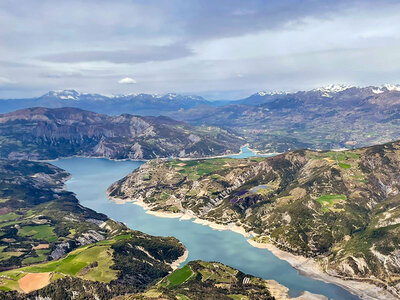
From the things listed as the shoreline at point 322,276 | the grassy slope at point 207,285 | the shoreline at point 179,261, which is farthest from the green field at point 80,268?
the shoreline at point 322,276

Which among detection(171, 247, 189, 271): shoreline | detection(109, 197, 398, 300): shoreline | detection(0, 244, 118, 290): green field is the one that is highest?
detection(0, 244, 118, 290): green field

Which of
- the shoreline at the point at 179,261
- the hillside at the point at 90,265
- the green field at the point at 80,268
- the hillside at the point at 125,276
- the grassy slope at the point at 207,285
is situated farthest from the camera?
the shoreline at the point at 179,261

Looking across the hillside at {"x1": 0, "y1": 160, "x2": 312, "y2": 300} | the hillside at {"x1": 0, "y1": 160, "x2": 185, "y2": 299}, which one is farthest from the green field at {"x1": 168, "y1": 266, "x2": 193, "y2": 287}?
the hillside at {"x1": 0, "y1": 160, "x2": 185, "y2": 299}

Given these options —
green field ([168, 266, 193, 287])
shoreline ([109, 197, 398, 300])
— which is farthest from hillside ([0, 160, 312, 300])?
shoreline ([109, 197, 398, 300])

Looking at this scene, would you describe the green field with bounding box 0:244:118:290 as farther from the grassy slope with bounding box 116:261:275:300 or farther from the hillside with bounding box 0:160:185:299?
the grassy slope with bounding box 116:261:275:300

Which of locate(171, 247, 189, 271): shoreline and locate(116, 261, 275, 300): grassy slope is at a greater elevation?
locate(116, 261, 275, 300): grassy slope

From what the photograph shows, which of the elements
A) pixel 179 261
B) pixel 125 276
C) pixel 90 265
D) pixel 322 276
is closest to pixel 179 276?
pixel 125 276

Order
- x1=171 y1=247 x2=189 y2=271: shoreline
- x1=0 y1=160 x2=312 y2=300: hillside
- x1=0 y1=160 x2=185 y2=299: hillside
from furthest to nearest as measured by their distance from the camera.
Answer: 1. x1=171 y1=247 x2=189 y2=271: shoreline
2. x1=0 y1=160 x2=185 y2=299: hillside
3. x1=0 y1=160 x2=312 y2=300: hillside

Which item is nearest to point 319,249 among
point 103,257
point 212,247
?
point 212,247

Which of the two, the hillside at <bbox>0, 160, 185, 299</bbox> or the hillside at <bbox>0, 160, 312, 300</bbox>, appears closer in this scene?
the hillside at <bbox>0, 160, 312, 300</bbox>

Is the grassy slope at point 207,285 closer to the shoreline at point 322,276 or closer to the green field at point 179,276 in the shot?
the green field at point 179,276

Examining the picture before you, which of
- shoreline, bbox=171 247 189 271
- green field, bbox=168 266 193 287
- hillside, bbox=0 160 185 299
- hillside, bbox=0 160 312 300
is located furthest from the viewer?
shoreline, bbox=171 247 189 271
